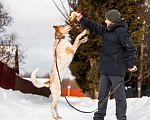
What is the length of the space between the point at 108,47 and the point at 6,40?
11976 mm

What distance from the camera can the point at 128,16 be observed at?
379 inches

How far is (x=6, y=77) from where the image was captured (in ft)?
24.7

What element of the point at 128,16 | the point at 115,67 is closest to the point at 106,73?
the point at 115,67

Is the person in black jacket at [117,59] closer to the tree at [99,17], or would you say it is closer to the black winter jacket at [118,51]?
the black winter jacket at [118,51]

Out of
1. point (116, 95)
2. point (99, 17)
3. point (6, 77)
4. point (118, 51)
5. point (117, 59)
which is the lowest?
point (6, 77)

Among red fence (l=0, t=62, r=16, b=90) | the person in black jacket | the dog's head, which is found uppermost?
the dog's head

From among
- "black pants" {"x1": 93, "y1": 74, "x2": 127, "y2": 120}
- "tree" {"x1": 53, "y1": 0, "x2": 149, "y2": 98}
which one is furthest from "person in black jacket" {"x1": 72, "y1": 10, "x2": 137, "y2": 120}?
"tree" {"x1": 53, "y1": 0, "x2": 149, "y2": 98}

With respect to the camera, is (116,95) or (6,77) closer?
(116,95)

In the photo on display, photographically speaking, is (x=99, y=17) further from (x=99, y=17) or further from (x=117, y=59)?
(x=117, y=59)

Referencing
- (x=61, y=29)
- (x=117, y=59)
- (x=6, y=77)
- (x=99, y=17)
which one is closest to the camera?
(x=117, y=59)

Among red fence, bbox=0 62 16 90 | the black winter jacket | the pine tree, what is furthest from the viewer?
the pine tree

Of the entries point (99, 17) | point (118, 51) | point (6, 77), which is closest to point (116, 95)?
point (118, 51)

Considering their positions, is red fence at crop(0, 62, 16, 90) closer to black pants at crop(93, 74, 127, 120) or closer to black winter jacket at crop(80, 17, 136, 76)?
black pants at crop(93, 74, 127, 120)

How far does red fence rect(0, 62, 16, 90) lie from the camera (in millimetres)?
7145
